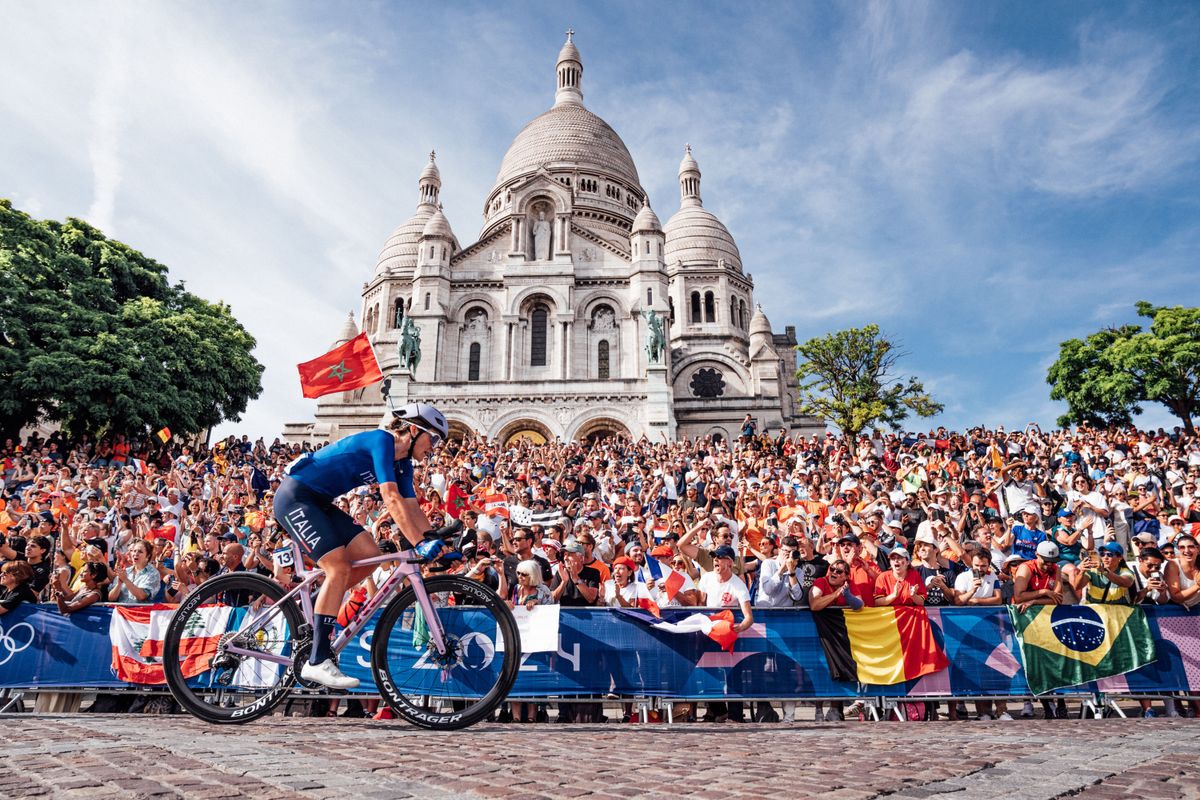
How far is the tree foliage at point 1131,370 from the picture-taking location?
40281 millimetres

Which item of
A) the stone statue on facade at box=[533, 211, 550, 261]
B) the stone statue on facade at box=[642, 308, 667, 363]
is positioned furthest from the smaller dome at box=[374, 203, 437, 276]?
the stone statue on facade at box=[642, 308, 667, 363]

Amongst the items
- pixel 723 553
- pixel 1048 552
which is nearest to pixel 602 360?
pixel 723 553

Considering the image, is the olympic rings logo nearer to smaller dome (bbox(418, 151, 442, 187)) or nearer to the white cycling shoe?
the white cycling shoe

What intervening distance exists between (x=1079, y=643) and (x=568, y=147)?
57.8 metres

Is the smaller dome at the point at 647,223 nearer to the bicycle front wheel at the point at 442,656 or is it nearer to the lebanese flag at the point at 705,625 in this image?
the lebanese flag at the point at 705,625

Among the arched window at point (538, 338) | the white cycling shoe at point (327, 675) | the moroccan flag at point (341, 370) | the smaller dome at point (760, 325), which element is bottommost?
the white cycling shoe at point (327, 675)

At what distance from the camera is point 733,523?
1147cm

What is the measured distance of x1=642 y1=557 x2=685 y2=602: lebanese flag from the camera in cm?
838

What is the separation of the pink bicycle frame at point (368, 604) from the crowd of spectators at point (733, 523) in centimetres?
24

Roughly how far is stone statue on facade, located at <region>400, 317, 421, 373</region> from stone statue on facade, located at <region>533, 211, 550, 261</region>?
9.69 meters

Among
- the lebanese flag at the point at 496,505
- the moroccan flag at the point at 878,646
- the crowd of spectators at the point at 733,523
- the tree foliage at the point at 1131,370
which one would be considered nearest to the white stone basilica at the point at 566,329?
the crowd of spectators at the point at 733,523

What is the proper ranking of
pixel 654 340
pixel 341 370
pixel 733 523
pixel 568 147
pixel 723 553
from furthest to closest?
pixel 568 147
pixel 654 340
pixel 341 370
pixel 733 523
pixel 723 553

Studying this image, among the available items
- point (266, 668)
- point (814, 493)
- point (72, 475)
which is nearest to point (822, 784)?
point (266, 668)

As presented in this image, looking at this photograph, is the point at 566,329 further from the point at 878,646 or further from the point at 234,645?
the point at 234,645
